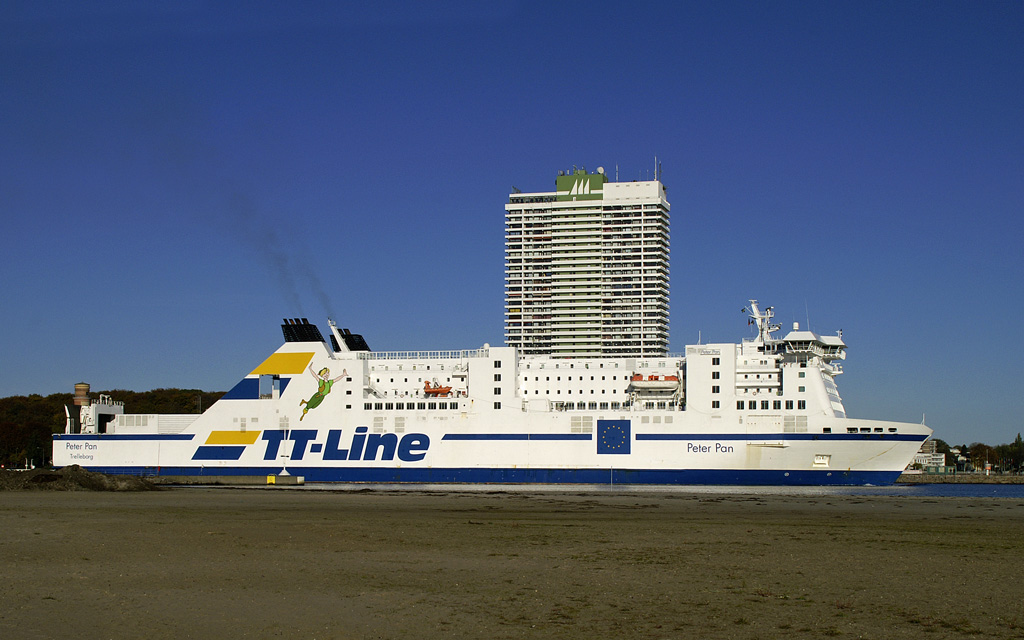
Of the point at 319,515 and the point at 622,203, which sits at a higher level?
the point at 622,203

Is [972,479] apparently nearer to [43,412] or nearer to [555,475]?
[555,475]

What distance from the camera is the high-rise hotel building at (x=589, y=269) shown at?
198ft

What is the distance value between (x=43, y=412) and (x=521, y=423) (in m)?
54.9

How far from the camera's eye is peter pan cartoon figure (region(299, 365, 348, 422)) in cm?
4156

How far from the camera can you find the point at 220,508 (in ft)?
78.8

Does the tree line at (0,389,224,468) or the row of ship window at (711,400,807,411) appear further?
the tree line at (0,389,224,468)

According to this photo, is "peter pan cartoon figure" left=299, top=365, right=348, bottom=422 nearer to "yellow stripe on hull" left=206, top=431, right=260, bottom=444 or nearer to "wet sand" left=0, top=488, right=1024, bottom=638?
"yellow stripe on hull" left=206, top=431, right=260, bottom=444

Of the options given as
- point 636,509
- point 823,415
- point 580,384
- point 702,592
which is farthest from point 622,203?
point 702,592

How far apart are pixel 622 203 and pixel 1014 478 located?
30.4m

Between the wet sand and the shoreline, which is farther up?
the wet sand

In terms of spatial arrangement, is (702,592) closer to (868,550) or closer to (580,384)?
(868,550)

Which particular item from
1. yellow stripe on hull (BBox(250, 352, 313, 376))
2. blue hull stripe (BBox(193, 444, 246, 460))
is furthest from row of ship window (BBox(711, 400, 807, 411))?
blue hull stripe (BBox(193, 444, 246, 460))

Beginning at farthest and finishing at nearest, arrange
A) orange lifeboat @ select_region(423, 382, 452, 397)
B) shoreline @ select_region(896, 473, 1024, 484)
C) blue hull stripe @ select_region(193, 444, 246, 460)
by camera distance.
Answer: shoreline @ select_region(896, 473, 1024, 484) < blue hull stripe @ select_region(193, 444, 246, 460) < orange lifeboat @ select_region(423, 382, 452, 397)

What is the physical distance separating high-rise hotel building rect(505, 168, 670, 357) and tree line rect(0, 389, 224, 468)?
2201 cm
